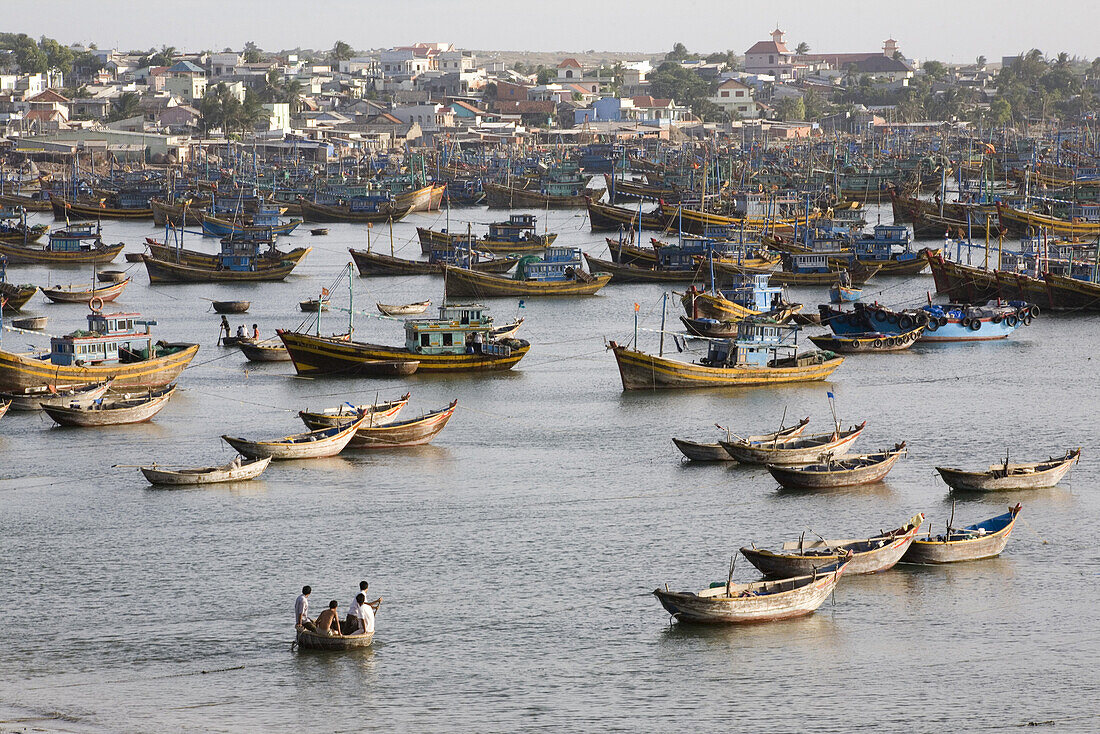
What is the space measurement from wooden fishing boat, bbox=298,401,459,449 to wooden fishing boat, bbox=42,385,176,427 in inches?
218

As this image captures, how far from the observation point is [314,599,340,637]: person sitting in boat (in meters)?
26.8

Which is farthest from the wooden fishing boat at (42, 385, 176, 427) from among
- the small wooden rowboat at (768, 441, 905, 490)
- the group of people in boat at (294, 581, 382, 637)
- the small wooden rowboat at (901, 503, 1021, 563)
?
the small wooden rowboat at (901, 503, 1021, 563)

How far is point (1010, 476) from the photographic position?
121 ft

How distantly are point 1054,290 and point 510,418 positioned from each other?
30.8 m

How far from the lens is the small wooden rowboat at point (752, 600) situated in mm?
27625

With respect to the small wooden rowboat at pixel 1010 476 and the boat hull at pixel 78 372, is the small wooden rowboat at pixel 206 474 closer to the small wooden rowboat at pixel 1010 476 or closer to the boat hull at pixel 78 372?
the boat hull at pixel 78 372

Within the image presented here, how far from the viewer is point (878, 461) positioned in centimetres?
3772

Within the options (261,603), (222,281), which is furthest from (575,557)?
(222,281)

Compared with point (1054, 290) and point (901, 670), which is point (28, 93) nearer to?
point (1054, 290)

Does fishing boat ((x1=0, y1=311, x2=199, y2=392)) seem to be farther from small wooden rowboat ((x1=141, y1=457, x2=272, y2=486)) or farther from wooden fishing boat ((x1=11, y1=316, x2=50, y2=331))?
wooden fishing boat ((x1=11, y1=316, x2=50, y2=331))

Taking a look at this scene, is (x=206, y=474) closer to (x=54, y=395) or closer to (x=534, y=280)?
(x=54, y=395)

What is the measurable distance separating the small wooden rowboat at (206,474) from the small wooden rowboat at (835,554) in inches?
511

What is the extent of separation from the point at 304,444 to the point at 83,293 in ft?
110

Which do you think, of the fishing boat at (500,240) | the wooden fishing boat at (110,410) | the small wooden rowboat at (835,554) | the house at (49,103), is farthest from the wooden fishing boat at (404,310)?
the house at (49,103)
